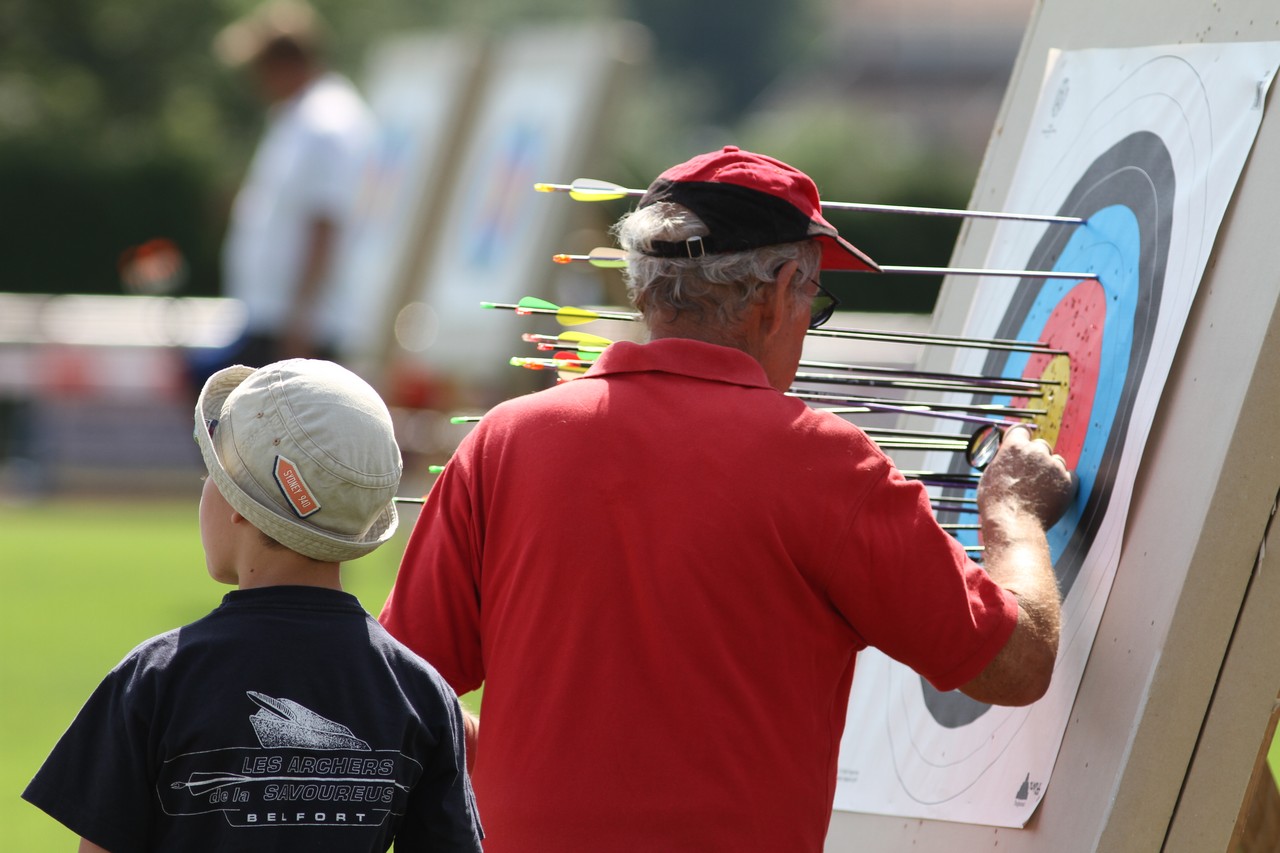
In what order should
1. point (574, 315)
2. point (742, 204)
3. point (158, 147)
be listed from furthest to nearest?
point (158, 147)
point (574, 315)
point (742, 204)

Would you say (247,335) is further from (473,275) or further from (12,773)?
(473,275)

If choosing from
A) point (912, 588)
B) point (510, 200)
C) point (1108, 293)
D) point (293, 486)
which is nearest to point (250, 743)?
point (293, 486)

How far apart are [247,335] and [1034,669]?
14.2ft

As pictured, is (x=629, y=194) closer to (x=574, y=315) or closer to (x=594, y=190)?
(x=594, y=190)

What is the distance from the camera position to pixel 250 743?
161cm

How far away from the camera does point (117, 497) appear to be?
37.0ft

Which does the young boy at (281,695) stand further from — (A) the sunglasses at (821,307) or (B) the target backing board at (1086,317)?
(B) the target backing board at (1086,317)

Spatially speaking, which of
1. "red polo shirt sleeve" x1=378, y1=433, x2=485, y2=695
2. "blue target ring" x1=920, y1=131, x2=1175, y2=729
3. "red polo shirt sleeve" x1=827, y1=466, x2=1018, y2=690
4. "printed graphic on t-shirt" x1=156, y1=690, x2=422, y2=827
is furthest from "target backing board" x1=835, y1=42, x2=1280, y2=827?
"printed graphic on t-shirt" x1=156, y1=690, x2=422, y2=827

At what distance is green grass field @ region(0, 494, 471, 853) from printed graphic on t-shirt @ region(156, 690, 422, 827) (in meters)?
2.16

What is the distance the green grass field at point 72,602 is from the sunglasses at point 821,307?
7.29 feet

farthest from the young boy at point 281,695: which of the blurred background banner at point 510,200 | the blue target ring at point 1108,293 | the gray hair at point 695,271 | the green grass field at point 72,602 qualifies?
the blurred background banner at point 510,200

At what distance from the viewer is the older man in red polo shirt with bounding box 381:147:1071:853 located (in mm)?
1776

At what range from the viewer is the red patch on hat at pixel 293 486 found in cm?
167

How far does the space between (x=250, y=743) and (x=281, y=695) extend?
0.16ft
